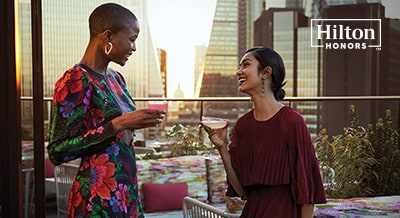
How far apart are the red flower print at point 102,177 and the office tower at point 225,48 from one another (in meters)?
5.76

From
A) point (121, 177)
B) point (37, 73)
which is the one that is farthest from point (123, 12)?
point (37, 73)

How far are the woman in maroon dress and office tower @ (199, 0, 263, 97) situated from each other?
5.45 meters

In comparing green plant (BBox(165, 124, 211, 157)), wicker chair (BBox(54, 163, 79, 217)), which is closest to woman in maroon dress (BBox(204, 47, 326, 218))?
wicker chair (BBox(54, 163, 79, 217))

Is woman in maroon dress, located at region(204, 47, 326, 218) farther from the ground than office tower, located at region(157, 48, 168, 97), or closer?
closer

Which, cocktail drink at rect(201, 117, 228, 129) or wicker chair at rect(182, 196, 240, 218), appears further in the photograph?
wicker chair at rect(182, 196, 240, 218)

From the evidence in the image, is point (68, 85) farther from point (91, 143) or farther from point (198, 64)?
point (198, 64)

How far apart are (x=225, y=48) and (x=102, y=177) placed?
19.7 ft

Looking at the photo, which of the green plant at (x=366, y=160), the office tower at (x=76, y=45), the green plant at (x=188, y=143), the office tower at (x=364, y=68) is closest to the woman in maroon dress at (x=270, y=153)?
the green plant at (x=366, y=160)

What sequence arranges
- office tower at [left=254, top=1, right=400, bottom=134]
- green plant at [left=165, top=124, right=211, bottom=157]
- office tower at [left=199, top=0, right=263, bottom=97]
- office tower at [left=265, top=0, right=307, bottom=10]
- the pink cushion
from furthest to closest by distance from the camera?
office tower at [left=265, top=0, right=307, bottom=10] → office tower at [left=199, top=0, right=263, bottom=97] → office tower at [left=254, top=1, right=400, bottom=134] → green plant at [left=165, top=124, right=211, bottom=157] → the pink cushion

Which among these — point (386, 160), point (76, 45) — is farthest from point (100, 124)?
point (76, 45)

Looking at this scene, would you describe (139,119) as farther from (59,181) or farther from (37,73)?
(59,181)

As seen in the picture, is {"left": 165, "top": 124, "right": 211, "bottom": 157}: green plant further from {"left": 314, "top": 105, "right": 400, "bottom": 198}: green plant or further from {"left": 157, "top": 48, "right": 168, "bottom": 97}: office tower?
{"left": 157, "top": 48, "right": 168, "bottom": 97}: office tower

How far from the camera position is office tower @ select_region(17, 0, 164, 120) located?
567cm

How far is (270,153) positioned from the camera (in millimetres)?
1671
